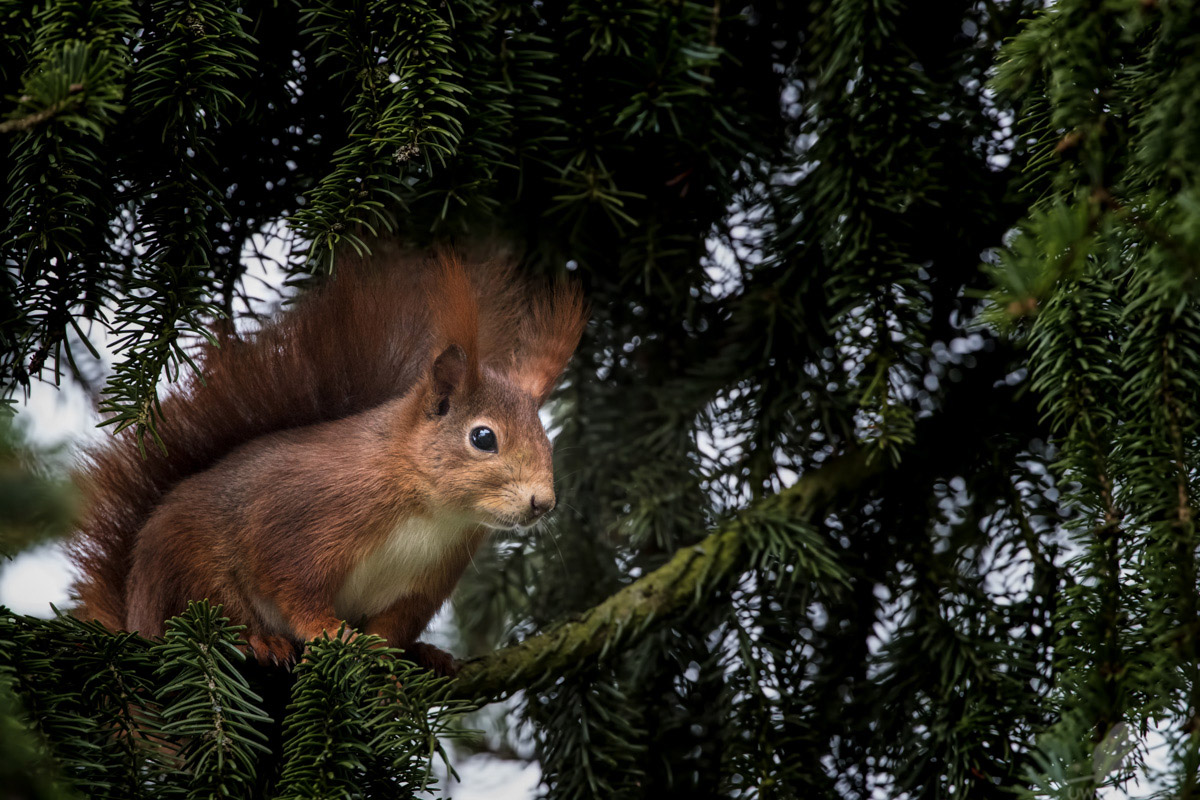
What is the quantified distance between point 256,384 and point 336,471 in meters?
0.16

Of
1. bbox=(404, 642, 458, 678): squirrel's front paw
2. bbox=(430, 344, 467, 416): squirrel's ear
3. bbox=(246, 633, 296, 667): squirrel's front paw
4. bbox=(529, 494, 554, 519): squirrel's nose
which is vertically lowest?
bbox=(246, 633, 296, 667): squirrel's front paw

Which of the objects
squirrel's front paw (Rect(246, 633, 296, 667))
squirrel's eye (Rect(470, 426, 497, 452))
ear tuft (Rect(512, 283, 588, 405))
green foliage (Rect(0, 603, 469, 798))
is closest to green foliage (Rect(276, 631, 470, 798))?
green foliage (Rect(0, 603, 469, 798))

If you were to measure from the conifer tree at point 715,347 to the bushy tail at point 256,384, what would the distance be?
5 cm

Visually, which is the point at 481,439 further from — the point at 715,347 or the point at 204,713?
the point at 204,713

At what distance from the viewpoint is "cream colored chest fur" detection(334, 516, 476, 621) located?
1.18 meters

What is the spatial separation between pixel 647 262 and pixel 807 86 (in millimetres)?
345

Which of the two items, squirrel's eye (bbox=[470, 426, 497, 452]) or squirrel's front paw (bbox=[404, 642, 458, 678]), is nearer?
squirrel's front paw (bbox=[404, 642, 458, 678])

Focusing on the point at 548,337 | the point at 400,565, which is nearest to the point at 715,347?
the point at 548,337

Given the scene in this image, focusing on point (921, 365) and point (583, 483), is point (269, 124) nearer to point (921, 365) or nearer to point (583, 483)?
point (583, 483)

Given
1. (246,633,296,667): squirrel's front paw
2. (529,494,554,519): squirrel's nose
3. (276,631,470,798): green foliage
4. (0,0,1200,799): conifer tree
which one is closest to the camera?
(0,0,1200,799): conifer tree

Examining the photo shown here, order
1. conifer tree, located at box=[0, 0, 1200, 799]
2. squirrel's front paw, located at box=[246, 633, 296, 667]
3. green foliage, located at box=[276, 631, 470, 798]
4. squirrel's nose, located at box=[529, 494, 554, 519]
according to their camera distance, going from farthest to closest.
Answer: squirrel's nose, located at box=[529, 494, 554, 519]
squirrel's front paw, located at box=[246, 633, 296, 667]
green foliage, located at box=[276, 631, 470, 798]
conifer tree, located at box=[0, 0, 1200, 799]

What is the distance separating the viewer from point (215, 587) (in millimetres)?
1111

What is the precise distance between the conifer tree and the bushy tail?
5 cm

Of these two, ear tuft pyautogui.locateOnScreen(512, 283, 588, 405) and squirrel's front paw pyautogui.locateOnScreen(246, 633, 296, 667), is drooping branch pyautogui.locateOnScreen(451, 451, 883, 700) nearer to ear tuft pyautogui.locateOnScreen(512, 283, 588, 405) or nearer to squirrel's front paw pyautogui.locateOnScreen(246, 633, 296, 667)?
squirrel's front paw pyautogui.locateOnScreen(246, 633, 296, 667)
